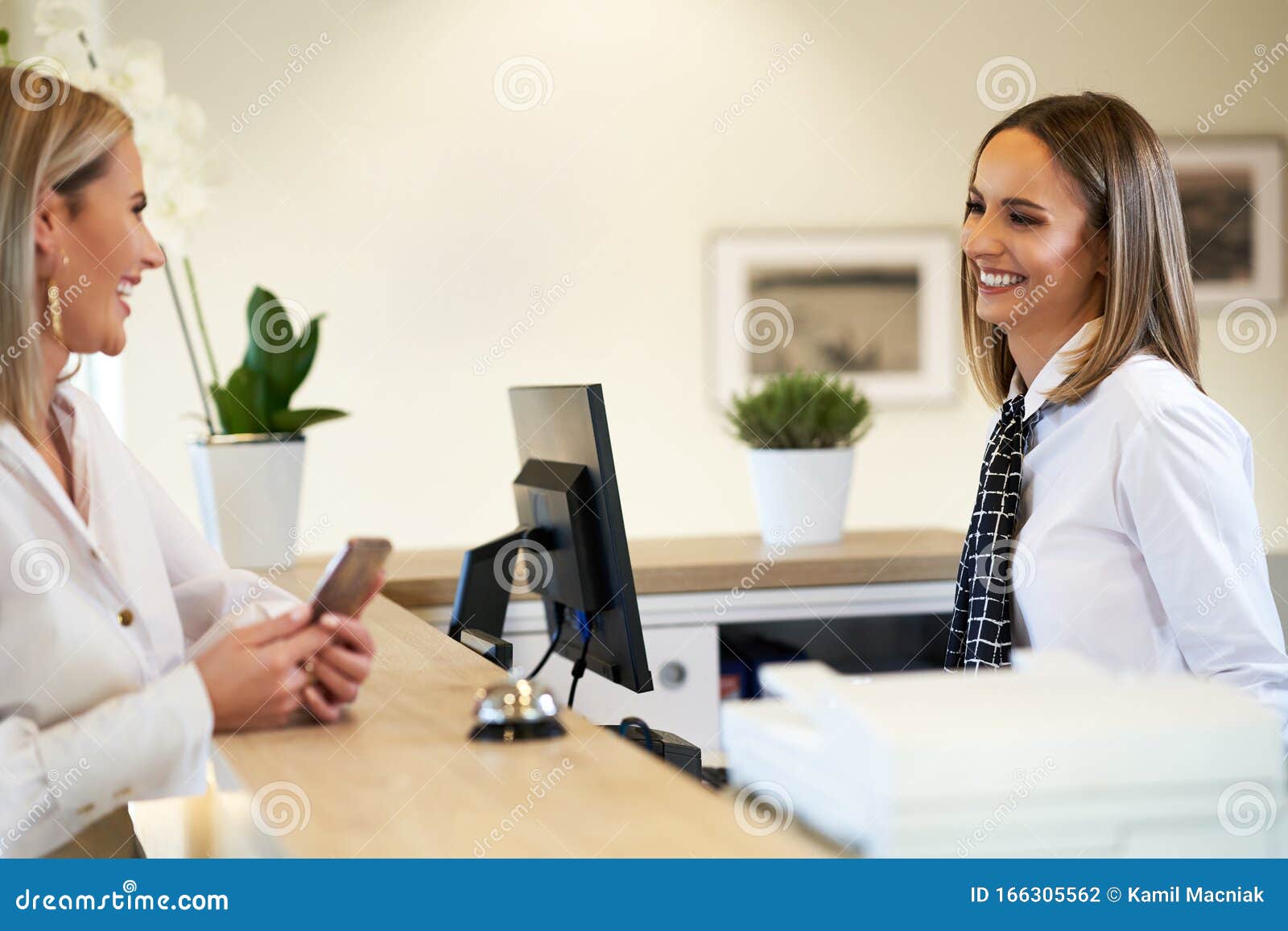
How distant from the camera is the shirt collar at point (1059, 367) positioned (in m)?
1.90

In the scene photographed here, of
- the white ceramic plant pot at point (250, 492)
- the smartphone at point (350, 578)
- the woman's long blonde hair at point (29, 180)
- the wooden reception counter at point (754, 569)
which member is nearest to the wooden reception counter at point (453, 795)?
the smartphone at point (350, 578)

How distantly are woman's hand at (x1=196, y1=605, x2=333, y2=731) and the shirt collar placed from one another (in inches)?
45.7

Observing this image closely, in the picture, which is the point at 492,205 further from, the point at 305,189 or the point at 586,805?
the point at 586,805

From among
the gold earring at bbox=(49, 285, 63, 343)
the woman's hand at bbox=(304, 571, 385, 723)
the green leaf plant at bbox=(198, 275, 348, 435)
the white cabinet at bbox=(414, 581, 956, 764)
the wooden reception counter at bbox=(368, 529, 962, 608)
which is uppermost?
the gold earring at bbox=(49, 285, 63, 343)

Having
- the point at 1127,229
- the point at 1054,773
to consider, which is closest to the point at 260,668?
the point at 1054,773

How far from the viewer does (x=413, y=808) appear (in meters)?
1.07

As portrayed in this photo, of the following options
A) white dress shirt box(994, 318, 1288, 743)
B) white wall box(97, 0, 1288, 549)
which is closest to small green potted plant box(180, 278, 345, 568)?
white wall box(97, 0, 1288, 549)

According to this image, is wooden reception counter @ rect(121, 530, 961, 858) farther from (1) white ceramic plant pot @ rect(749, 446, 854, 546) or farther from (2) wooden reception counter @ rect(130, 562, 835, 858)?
(1) white ceramic plant pot @ rect(749, 446, 854, 546)

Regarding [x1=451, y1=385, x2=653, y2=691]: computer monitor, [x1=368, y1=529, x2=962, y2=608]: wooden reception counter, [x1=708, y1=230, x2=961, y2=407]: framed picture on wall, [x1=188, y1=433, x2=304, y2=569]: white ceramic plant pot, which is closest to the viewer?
[x1=451, y1=385, x2=653, y2=691]: computer monitor

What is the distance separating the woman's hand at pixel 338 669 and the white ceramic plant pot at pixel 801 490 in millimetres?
1553

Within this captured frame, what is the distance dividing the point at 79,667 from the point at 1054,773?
0.90 metres

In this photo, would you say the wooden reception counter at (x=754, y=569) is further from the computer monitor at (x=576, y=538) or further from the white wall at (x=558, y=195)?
the white wall at (x=558, y=195)

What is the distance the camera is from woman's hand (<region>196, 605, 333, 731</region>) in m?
1.23
